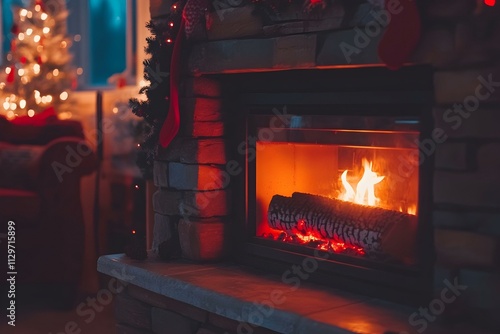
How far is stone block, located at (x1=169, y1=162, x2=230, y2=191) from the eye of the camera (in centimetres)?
274

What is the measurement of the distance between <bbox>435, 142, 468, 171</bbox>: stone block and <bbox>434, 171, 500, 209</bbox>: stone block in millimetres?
20

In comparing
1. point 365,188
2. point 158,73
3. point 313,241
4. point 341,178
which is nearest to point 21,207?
point 158,73

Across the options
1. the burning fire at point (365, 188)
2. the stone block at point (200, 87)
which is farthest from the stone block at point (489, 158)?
the stone block at point (200, 87)

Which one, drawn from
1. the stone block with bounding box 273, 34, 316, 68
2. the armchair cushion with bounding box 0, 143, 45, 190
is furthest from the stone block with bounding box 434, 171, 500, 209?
the armchair cushion with bounding box 0, 143, 45, 190

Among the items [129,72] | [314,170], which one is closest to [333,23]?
[314,170]

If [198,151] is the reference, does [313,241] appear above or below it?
below

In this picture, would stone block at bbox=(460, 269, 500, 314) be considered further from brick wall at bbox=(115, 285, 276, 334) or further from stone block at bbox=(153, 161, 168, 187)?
stone block at bbox=(153, 161, 168, 187)

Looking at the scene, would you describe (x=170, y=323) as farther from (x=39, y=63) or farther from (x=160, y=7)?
(x=39, y=63)

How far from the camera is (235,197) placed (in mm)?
2803

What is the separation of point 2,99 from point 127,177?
1.68 m

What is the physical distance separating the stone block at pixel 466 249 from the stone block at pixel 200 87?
44.4 inches

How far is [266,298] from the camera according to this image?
2.23 metres

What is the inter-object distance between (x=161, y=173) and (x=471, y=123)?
4.65 feet

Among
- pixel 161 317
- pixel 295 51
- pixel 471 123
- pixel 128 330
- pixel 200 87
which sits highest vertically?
pixel 295 51
